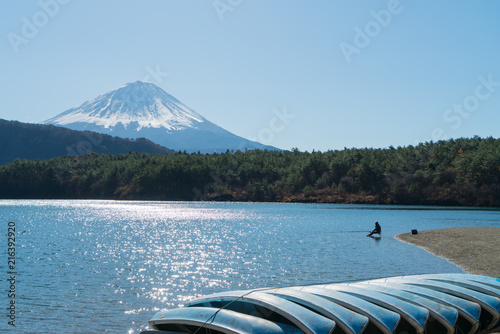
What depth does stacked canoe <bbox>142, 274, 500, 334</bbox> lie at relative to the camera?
898 centimetres

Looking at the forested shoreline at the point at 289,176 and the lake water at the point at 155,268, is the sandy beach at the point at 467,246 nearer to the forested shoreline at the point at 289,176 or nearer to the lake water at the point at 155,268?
the lake water at the point at 155,268

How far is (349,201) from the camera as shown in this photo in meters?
132

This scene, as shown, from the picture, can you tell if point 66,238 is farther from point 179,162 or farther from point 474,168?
point 179,162

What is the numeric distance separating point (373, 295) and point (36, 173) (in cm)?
16739

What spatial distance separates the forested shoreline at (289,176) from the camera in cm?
11888

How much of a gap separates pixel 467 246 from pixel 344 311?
2664 cm

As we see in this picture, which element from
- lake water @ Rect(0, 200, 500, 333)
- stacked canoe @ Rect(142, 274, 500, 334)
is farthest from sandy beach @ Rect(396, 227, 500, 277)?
stacked canoe @ Rect(142, 274, 500, 334)

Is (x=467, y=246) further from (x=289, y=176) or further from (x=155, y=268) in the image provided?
(x=289, y=176)

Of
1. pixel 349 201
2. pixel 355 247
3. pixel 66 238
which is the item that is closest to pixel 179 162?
pixel 349 201

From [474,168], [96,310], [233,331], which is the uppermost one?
[474,168]

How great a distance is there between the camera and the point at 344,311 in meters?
9.48

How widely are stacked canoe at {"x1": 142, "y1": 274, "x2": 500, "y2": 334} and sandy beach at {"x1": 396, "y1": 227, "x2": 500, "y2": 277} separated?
1094 centimetres

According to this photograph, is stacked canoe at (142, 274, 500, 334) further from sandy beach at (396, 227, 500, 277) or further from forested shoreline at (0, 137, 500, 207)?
forested shoreline at (0, 137, 500, 207)

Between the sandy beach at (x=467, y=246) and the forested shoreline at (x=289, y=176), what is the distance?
7843cm
